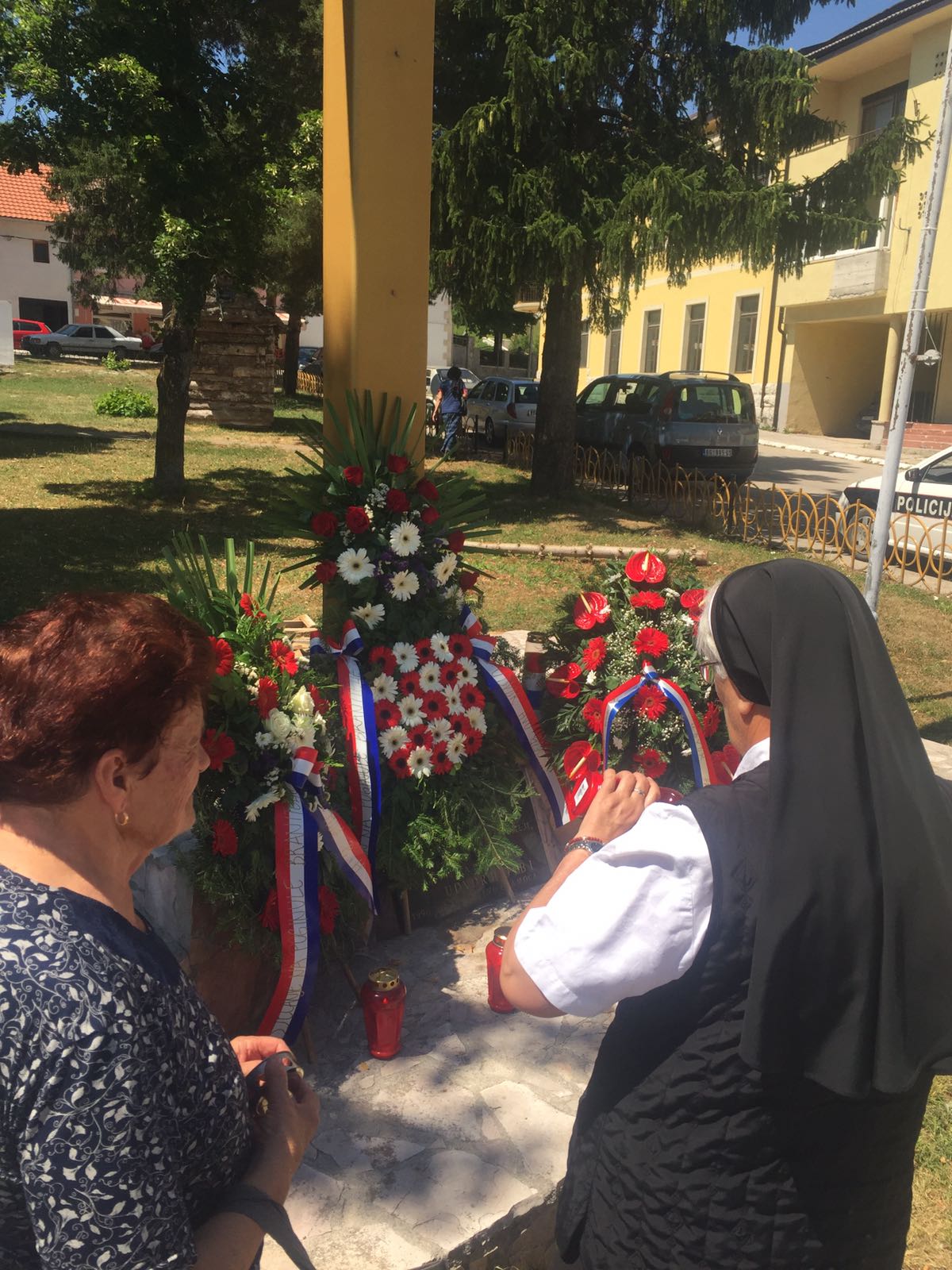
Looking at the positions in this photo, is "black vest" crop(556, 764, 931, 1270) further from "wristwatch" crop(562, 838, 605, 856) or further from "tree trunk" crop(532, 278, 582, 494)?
"tree trunk" crop(532, 278, 582, 494)

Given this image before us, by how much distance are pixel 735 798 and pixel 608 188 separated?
1162 centimetres

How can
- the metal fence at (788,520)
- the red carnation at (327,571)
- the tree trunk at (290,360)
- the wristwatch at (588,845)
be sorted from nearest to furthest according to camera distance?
the wristwatch at (588,845)
the red carnation at (327,571)
the metal fence at (788,520)
the tree trunk at (290,360)

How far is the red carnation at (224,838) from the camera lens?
263 centimetres

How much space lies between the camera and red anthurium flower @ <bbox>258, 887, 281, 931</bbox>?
Result: 2.71 meters

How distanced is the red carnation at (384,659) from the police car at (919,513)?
7.82 meters

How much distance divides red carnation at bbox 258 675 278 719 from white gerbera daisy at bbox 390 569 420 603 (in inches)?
31.0

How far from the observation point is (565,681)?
3752 millimetres

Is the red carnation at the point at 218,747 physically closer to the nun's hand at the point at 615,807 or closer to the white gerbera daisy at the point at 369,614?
the white gerbera daisy at the point at 369,614

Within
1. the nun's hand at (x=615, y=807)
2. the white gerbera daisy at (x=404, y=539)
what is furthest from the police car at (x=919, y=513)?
the nun's hand at (x=615, y=807)

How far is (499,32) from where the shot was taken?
38.4 feet

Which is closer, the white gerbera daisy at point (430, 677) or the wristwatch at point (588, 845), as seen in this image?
the wristwatch at point (588, 845)

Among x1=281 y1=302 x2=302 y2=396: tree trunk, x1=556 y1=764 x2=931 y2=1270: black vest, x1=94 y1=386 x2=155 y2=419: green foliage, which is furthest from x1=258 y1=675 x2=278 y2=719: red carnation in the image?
x1=281 y1=302 x2=302 y2=396: tree trunk

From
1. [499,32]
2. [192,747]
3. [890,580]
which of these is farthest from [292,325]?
[192,747]

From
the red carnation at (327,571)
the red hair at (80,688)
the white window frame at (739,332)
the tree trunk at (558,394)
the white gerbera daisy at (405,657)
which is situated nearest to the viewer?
the red hair at (80,688)
